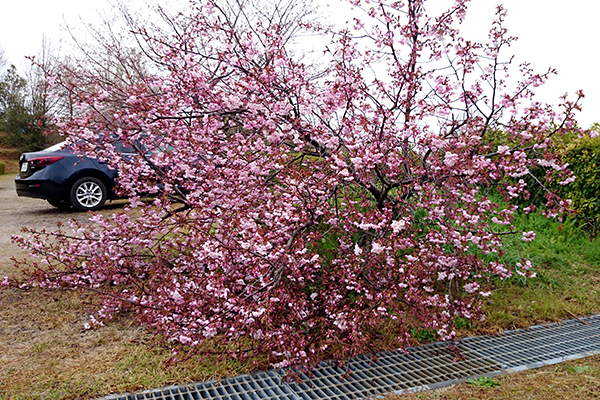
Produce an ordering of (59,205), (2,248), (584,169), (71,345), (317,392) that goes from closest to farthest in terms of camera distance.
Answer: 1. (317,392)
2. (71,345)
3. (2,248)
4. (584,169)
5. (59,205)

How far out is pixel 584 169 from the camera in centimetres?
646

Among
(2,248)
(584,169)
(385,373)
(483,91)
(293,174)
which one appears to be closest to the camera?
(385,373)

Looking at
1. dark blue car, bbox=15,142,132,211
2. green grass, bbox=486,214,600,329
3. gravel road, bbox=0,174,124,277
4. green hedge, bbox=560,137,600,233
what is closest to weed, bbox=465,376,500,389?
green grass, bbox=486,214,600,329

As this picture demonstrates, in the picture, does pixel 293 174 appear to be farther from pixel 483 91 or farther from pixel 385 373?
pixel 483 91

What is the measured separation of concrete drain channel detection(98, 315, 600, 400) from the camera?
256 centimetres

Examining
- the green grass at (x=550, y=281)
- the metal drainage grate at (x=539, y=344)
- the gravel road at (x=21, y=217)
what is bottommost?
the gravel road at (x=21, y=217)

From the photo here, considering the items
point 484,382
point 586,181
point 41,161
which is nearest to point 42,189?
point 41,161

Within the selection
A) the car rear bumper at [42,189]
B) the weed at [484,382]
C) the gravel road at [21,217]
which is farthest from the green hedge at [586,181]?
the car rear bumper at [42,189]

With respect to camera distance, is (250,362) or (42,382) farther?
(250,362)

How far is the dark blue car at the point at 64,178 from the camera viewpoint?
26.3 feet

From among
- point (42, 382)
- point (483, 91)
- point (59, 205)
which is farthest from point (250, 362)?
point (59, 205)

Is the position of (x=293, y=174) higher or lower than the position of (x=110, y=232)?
higher

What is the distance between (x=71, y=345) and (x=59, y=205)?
23.8 feet

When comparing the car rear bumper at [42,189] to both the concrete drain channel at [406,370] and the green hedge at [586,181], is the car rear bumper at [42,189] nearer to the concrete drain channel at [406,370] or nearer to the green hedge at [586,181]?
the concrete drain channel at [406,370]
